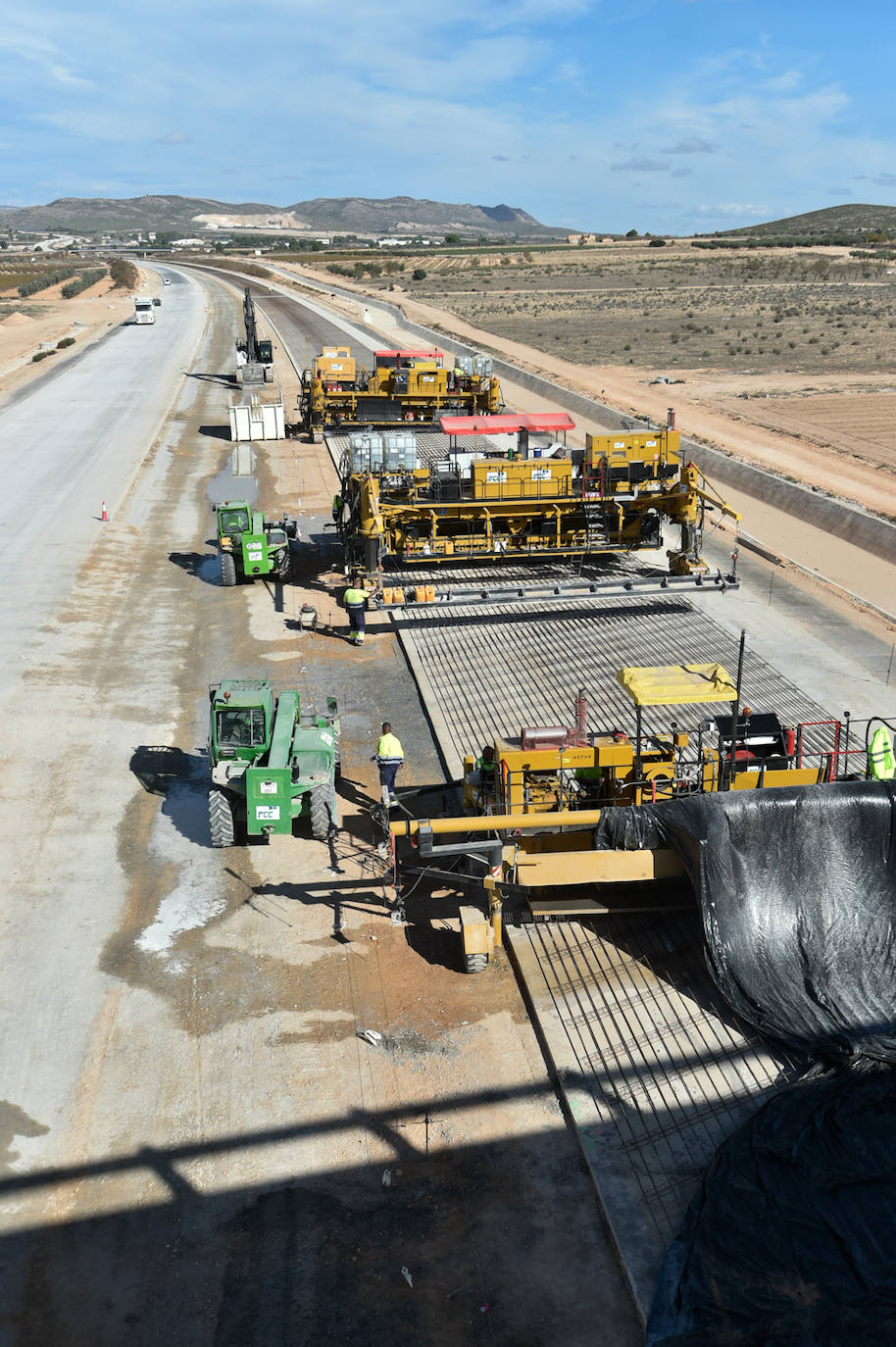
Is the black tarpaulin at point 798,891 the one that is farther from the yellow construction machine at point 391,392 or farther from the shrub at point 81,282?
the shrub at point 81,282

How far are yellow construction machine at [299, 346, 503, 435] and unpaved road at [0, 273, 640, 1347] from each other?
26791 millimetres

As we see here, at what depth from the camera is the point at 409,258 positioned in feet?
553

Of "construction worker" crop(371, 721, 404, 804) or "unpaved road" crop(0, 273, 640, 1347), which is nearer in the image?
"unpaved road" crop(0, 273, 640, 1347)

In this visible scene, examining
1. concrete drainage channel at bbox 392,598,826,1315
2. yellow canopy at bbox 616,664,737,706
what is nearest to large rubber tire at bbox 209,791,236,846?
concrete drainage channel at bbox 392,598,826,1315

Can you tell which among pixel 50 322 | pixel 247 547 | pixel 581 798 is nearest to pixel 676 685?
pixel 581 798

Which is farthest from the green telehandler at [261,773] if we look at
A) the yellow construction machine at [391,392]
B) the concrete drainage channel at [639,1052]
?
the yellow construction machine at [391,392]

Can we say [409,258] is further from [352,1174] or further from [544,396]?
[352,1174]

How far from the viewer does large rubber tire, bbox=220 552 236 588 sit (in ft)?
90.3

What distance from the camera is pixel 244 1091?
38.1ft

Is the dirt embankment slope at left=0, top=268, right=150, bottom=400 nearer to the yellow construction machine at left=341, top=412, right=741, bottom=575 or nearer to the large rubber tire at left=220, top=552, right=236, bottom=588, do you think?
the large rubber tire at left=220, top=552, right=236, bottom=588

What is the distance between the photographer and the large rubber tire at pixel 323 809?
15.6 meters

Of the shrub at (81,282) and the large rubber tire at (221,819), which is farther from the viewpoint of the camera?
the shrub at (81,282)

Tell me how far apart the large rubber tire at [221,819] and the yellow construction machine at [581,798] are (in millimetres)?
2530

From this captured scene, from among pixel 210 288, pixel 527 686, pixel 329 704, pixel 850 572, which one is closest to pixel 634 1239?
pixel 329 704
